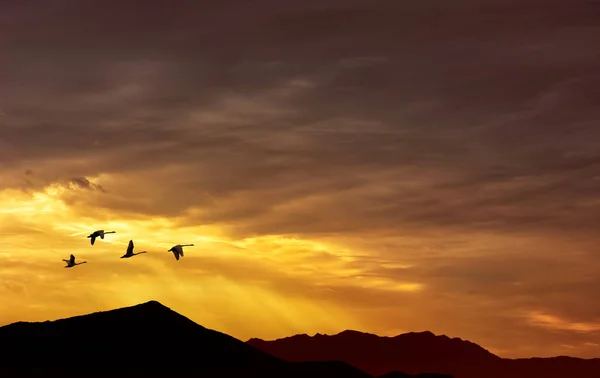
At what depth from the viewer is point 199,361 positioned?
620 feet

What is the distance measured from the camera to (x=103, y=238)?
108625 mm

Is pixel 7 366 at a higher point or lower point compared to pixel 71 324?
lower

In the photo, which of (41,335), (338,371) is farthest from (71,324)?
(338,371)

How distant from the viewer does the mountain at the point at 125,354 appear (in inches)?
7121

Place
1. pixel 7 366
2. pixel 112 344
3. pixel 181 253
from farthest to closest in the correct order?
pixel 112 344 → pixel 7 366 → pixel 181 253

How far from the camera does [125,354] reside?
188 meters

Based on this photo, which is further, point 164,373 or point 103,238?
point 164,373

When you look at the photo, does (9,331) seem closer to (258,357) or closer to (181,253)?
(258,357)

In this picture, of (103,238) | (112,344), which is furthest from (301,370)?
(103,238)

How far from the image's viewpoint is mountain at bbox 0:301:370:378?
593 ft

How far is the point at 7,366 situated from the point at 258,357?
49.7m

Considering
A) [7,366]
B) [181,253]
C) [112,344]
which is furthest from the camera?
[112,344]

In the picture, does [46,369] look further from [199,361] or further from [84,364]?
[199,361]

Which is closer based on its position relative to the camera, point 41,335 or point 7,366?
point 7,366
